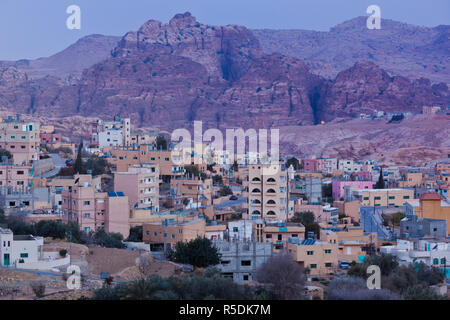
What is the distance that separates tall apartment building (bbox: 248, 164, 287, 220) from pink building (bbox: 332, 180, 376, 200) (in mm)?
9496

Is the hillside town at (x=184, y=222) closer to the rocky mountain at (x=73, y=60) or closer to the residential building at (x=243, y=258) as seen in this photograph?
the residential building at (x=243, y=258)

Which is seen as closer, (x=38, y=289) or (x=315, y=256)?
(x=38, y=289)

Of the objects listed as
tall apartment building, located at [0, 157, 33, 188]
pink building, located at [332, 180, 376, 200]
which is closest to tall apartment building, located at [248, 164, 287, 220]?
tall apartment building, located at [0, 157, 33, 188]

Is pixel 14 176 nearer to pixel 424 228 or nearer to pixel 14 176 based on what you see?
pixel 14 176

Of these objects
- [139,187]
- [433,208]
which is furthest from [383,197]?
[139,187]

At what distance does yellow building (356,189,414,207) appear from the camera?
36.9 meters

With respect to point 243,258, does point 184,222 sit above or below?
above

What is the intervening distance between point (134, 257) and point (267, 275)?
4467mm

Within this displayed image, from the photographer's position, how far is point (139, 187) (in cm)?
3012

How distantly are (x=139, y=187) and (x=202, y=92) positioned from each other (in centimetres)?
6209

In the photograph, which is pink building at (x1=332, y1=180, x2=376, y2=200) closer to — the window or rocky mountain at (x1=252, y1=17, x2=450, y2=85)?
the window

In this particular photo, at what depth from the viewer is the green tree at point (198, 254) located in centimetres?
2009
